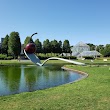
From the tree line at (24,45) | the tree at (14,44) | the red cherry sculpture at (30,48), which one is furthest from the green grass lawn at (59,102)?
the tree at (14,44)

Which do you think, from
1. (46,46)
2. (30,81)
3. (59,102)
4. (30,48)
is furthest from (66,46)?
(59,102)

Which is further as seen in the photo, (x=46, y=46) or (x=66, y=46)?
(x=66, y=46)

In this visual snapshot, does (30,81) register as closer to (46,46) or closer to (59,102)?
(59,102)

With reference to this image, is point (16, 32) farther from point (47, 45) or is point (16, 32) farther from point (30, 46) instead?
point (30, 46)

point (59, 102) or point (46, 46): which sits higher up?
point (46, 46)

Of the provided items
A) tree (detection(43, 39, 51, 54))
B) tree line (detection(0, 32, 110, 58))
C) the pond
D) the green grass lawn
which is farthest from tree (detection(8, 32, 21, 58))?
the green grass lawn

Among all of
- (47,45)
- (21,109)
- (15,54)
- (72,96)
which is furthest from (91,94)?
(47,45)

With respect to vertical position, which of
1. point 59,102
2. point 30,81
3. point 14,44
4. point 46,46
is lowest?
point 30,81

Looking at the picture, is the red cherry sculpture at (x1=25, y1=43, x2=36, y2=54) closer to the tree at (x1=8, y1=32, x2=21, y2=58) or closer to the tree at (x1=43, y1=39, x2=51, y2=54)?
the tree at (x1=8, y1=32, x2=21, y2=58)

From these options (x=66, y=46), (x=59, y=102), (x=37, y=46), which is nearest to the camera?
(x=59, y=102)

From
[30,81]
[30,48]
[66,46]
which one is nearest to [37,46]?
[66,46]

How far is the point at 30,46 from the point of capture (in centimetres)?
3516

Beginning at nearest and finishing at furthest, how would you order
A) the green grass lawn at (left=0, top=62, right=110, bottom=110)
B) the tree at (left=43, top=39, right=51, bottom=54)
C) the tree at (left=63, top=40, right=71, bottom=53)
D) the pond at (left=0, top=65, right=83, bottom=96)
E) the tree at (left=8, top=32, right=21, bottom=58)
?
the green grass lawn at (left=0, top=62, right=110, bottom=110)
the pond at (left=0, top=65, right=83, bottom=96)
the tree at (left=8, top=32, right=21, bottom=58)
the tree at (left=43, top=39, right=51, bottom=54)
the tree at (left=63, top=40, right=71, bottom=53)

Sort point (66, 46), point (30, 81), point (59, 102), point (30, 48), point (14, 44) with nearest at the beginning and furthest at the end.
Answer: point (59, 102) < point (30, 81) < point (30, 48) < point (14, 44) < point (66, 46)
